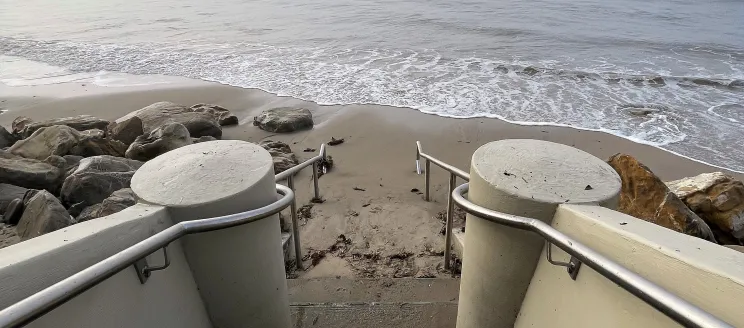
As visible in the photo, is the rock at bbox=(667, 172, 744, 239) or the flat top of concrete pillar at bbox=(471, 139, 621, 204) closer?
the flat top of concrete pillar at bbox=(471, 139, 621, 204)

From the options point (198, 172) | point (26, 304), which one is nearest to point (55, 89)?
point (198, 172)

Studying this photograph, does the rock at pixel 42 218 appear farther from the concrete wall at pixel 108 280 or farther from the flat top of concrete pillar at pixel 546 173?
the flat top of concrete pillar at pixel 546 173

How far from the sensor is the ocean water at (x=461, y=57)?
9.12 meters

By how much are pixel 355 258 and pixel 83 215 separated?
2643 mm

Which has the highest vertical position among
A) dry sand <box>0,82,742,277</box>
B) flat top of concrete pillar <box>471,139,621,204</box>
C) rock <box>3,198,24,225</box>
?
flat top of concrete pillar <box>471,139,621,204</box>

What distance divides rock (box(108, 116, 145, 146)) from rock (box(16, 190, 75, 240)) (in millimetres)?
2858

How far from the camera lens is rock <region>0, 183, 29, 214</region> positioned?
187 inches

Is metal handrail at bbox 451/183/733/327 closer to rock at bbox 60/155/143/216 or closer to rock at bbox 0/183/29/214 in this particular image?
rock at bbox 60/155/143/216

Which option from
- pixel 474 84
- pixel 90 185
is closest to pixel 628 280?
pixel 90 185

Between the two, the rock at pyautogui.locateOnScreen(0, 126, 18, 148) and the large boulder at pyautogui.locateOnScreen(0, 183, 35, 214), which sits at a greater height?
the large boulder at pyautogui.locateOnScreen(0, 183, 35, 214)

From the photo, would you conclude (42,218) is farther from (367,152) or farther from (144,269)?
(367,152)

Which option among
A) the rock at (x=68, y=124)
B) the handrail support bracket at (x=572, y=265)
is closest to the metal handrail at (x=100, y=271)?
the handrail support bracket at (x=572, y=265)

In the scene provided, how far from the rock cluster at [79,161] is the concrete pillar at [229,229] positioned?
86.1 inches

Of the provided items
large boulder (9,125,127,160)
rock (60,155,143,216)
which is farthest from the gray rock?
rock (60,155,143,216)
